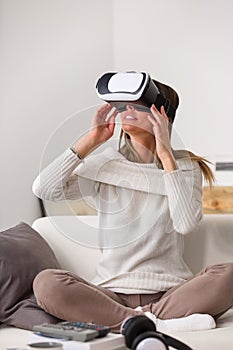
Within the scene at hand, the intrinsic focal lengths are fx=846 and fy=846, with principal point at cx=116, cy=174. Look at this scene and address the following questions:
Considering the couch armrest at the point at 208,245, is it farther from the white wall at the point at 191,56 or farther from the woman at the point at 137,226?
the white wall at the point at 191,56

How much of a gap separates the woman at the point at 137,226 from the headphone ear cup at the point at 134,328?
1.85 feet

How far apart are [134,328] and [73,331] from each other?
11cm

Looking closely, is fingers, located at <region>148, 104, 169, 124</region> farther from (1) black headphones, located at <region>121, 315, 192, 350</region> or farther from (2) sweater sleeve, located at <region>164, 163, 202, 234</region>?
(1) black headphones, located at <region>121, 315, 192, 350</region>

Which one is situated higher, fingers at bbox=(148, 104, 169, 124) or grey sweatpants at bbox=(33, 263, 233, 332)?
fingers at bbox=(148, 104, 169, 124)

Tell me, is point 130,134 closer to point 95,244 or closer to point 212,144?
point 95,244

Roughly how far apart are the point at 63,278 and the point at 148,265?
302 millimetres

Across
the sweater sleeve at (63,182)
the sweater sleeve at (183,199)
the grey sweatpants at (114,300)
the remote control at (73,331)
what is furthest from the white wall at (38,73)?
the remote control at (73,331)

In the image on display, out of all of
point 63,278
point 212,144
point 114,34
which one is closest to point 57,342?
point 63,278

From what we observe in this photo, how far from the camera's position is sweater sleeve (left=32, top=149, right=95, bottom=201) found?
2.33 m

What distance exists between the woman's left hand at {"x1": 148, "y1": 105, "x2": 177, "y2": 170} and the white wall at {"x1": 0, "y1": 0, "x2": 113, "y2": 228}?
920mm

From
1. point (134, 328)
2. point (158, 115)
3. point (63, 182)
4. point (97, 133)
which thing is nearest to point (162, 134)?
point (158, 115)

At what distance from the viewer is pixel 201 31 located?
3479 mm

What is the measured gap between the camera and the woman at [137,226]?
218cm

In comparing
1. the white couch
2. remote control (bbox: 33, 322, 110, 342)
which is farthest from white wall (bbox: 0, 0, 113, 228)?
remote control (bbox: 33, 322, 110, 342)
